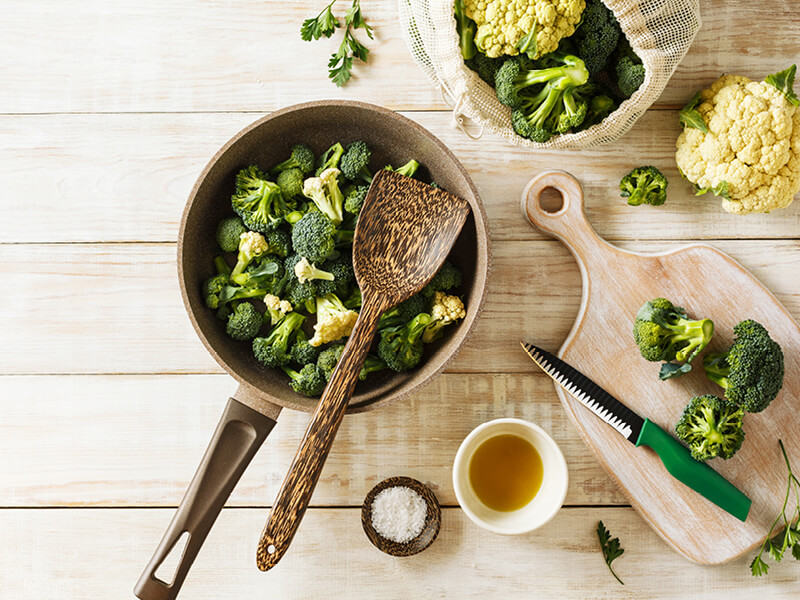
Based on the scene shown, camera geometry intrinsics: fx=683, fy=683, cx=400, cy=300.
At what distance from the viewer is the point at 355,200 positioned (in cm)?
138

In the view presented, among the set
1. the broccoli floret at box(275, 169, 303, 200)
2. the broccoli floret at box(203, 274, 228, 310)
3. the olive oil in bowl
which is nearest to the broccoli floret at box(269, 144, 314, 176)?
the broccoli floret at box(275, 169, 303, 200)

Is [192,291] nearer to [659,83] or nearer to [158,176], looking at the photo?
[158,176]

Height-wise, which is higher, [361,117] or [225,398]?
[361,117]

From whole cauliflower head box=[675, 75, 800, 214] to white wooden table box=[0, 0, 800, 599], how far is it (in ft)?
0.24

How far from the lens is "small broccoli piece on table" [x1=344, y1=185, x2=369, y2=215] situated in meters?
1.38

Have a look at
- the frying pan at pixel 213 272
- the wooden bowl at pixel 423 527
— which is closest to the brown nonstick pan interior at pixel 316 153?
the frying pan at pixel 213 272

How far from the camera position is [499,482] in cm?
148

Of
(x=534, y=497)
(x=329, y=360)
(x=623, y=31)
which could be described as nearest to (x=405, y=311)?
(x=329, y=360)

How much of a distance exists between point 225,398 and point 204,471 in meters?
0.26

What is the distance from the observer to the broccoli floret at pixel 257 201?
54.6 inches

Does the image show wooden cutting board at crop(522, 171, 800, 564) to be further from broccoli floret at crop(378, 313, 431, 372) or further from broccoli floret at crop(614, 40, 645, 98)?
broccoli floret at crop(378, 313, 431, 372)

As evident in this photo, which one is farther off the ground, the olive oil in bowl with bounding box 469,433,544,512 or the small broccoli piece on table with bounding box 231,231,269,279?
the small broccoli piece on table with bounding box 231,231,269,279

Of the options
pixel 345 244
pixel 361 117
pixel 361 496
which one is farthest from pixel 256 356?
pixel 361 117

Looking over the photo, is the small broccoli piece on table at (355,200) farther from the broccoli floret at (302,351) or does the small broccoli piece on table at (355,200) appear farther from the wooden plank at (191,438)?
the wooden plank at (191,438)
